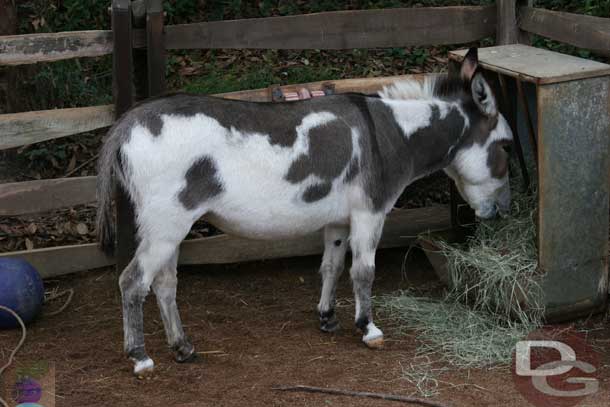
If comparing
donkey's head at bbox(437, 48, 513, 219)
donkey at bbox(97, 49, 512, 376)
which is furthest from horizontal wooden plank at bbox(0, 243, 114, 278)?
donkey's head at bbox(437, 48, 513, 219)

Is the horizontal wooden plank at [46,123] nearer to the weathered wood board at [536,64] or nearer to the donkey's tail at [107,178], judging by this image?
the donkey's tail at [107,178]

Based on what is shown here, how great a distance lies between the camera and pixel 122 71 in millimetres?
5730

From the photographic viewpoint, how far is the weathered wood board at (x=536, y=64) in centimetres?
505

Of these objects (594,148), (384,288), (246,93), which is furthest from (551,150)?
(246,93)

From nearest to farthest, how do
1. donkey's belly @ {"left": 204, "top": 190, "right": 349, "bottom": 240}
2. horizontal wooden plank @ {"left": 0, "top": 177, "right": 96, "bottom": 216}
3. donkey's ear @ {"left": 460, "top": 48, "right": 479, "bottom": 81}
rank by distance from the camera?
donkey's belly @ {"left": 204, "top": 190, "right": 349, "bottom": 240}
donkey's ear @ {"left": 460, "top": 48, "right": 479, "bottom": 81}
horizontal wooden plank @ {"left": 0, "top": 177, "right": 96, "bottom": 216}

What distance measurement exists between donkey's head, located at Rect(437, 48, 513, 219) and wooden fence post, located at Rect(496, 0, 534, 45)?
1119mm

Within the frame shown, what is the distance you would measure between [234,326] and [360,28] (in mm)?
2356

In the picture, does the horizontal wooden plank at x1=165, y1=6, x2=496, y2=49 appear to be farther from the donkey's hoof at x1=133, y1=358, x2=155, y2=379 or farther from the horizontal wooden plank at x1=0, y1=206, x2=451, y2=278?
the donkey's hoof at x1=133, y1=358, x2=155, y2=379

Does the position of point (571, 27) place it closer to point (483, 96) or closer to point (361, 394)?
point (483, 96)

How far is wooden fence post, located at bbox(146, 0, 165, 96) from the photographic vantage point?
5730mm

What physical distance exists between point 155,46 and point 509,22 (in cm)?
258

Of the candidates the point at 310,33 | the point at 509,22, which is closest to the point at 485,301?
the point at 509,22

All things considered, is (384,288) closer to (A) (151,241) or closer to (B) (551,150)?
(B) (551,150)

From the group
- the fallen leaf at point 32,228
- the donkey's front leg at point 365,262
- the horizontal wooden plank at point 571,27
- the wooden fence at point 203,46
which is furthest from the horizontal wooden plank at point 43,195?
the horizontal wooden plank at point 571,27
